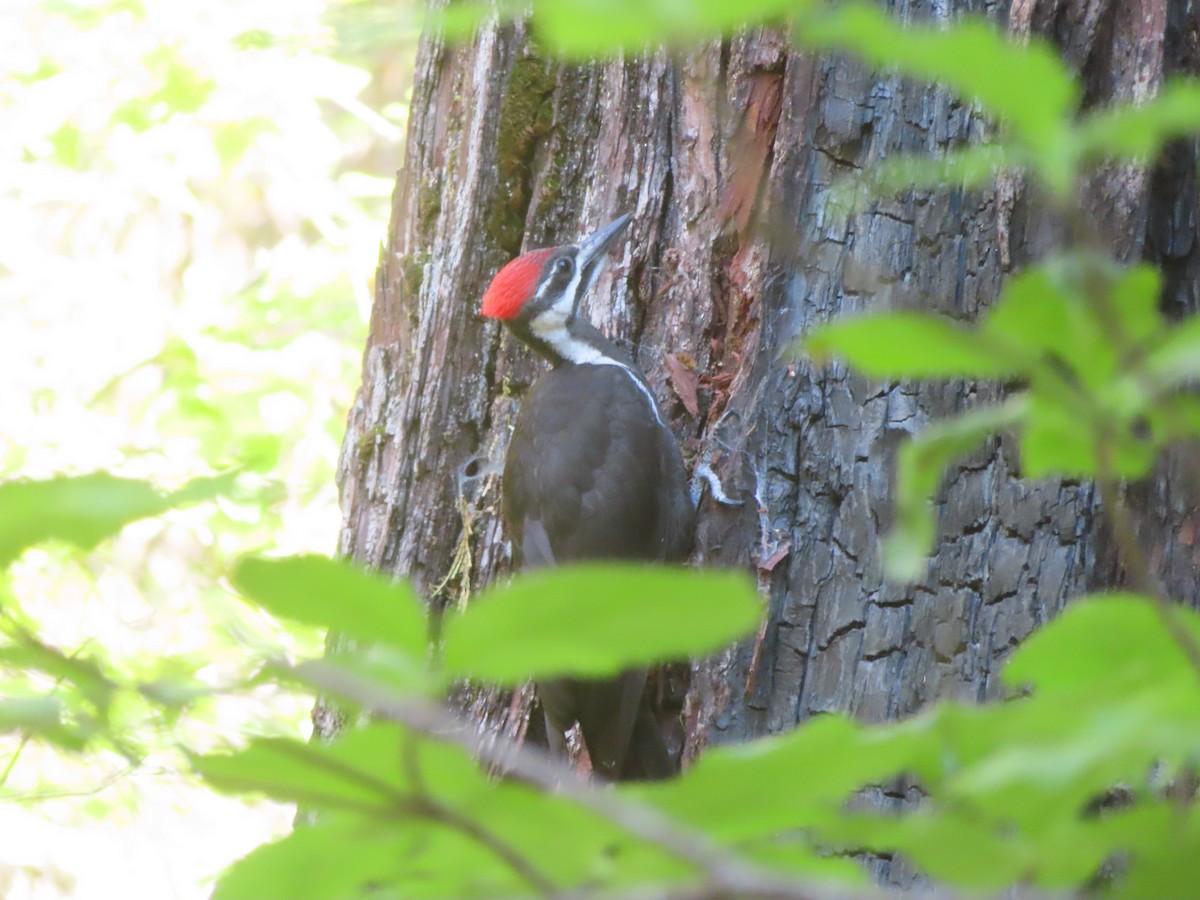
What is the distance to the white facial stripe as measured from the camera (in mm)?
3591

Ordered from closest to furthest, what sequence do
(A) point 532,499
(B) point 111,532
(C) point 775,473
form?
(B) point 111,532 < (C) point 775,473 < (A) point 532,499

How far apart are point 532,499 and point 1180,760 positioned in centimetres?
276

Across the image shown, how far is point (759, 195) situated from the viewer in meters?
2.89

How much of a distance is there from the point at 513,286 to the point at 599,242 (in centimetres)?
25

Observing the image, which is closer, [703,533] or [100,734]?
[100,734]

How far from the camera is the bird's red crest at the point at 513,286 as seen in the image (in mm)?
3371

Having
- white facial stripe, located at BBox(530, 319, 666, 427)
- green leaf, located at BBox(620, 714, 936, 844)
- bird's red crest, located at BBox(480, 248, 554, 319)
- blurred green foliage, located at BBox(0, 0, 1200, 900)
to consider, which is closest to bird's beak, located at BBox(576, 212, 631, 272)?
bird's red crest, located at BBox(480, 248, 554, 319)

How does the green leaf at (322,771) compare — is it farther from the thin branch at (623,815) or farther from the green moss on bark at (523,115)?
the green moss on bark at (523,115)

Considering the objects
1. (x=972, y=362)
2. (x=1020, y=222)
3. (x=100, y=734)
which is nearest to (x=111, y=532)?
(x=100, y=734)

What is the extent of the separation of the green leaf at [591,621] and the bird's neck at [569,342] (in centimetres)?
298

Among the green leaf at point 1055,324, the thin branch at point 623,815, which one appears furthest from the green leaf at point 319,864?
the green leaf at point 1055,324

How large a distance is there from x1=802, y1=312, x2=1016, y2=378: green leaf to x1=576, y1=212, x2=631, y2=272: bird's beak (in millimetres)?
2692

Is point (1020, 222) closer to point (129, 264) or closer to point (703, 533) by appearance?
point (703, 533)

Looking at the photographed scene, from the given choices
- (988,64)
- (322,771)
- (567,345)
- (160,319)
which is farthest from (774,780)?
(160,319)
